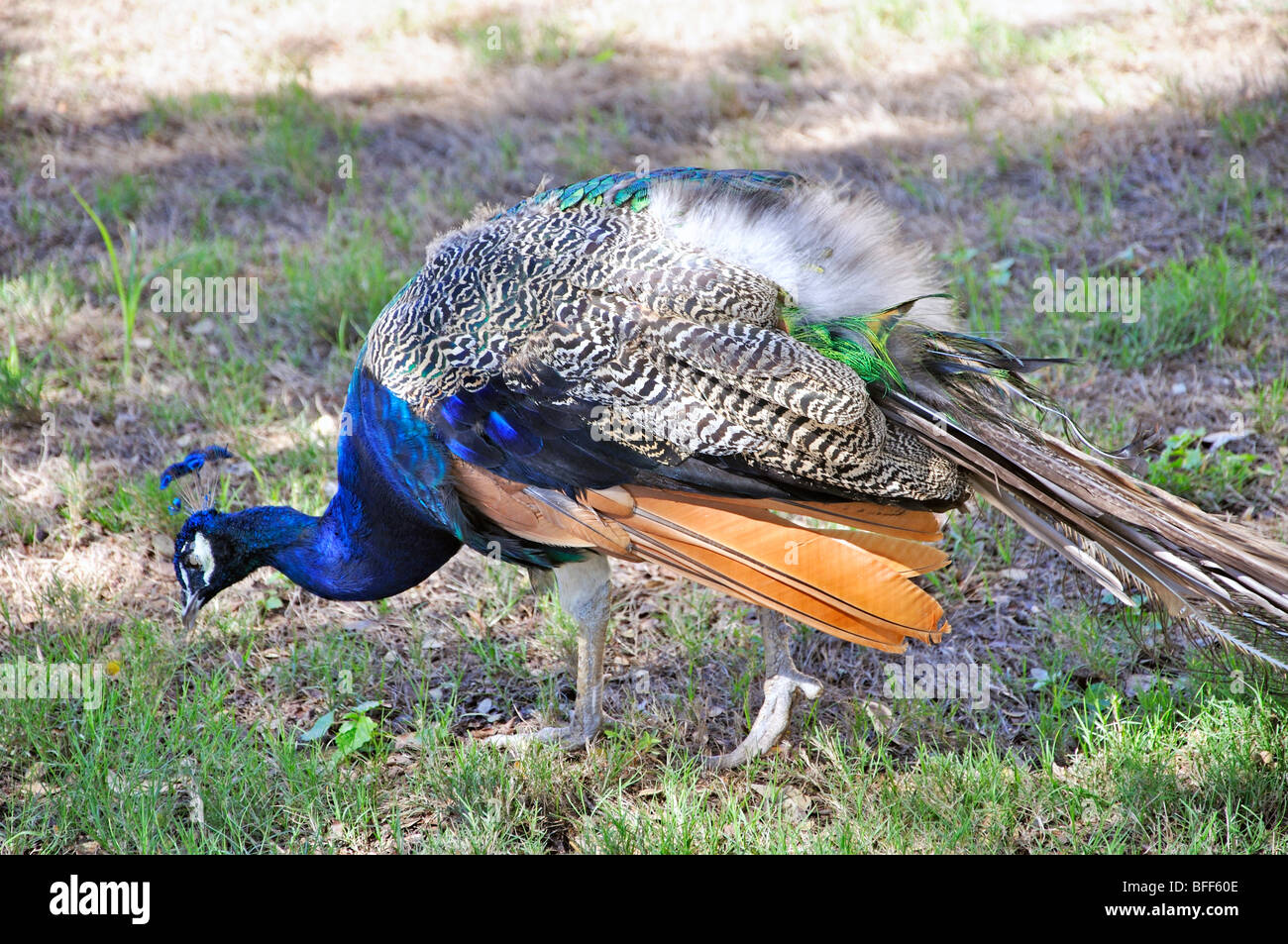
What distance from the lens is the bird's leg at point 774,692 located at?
11.1 feet

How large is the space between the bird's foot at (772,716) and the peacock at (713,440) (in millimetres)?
13

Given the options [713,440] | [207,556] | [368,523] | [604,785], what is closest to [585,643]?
[604,785]

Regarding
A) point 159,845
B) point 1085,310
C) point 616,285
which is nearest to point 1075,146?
point 1085,310

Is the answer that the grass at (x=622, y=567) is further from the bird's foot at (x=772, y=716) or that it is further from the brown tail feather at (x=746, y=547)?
the brown tail feather at (x=746, y=547)

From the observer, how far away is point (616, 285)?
9.87 feet

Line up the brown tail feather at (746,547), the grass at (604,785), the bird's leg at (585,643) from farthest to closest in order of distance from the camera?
the bird's leg at (585,643) → the grass at (604,785) → the brown tail feather at (746,547)

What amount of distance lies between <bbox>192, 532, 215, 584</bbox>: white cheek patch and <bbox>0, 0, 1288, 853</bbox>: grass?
19.5 inches

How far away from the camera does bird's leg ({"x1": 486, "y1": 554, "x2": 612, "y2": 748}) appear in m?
3.35

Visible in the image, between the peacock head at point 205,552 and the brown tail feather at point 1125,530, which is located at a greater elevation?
the brown tail feather at point 1125,530

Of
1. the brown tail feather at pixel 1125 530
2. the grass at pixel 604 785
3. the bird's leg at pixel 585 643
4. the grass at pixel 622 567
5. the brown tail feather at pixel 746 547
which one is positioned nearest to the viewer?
the brown tail feather at pixel 1125 530

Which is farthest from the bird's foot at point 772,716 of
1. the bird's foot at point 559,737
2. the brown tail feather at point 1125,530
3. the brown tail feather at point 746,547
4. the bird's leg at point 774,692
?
the brown tail feather at point 1125,530

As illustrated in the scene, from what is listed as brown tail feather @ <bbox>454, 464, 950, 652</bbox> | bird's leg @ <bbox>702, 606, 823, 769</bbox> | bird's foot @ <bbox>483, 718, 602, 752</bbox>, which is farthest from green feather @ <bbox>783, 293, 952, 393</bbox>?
bird's foot @ <bbox>483, 718, 602, 752</bbox>

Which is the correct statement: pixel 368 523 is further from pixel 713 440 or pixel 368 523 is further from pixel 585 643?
pixel 713 440

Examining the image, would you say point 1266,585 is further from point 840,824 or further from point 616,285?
point 616,285
